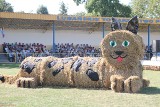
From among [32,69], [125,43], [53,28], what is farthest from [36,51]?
[125,43]

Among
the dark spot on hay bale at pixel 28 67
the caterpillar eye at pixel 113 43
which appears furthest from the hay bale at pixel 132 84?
the dark spot on hay bale at pixel 28 67

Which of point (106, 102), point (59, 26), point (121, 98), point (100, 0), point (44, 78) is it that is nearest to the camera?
point (106, 102)

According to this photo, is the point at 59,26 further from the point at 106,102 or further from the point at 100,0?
the point at 106,102

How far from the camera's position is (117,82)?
411 inches

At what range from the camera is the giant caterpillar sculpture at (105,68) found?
10.9m

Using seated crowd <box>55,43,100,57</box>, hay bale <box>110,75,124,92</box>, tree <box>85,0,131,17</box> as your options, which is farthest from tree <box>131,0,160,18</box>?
hay bale <box>110,75,124,92</box>

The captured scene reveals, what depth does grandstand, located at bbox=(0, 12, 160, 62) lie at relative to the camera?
111 ft

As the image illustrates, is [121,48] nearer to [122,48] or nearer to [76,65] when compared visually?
[122,48]

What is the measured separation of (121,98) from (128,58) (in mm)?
2023

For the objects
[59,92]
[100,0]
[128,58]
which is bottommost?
[59,92]

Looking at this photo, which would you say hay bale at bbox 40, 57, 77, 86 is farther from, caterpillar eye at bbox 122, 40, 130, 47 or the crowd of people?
the crowd of people

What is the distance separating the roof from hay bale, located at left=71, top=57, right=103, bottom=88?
2107 cm

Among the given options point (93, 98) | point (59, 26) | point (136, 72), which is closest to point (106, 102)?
point (93, 98)

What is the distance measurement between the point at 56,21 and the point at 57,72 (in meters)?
24.8
